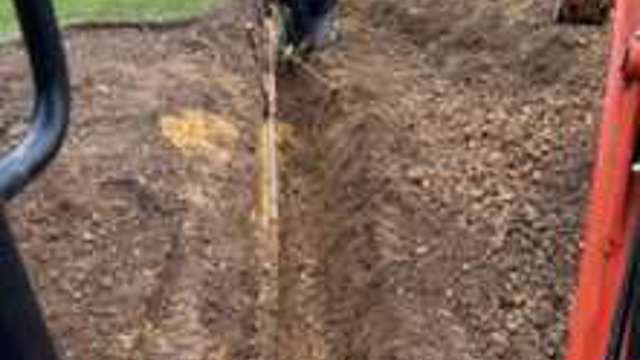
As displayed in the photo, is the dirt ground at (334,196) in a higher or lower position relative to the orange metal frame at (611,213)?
lower

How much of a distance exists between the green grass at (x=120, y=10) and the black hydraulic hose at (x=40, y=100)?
655 centimetres

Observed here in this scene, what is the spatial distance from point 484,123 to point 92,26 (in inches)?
110

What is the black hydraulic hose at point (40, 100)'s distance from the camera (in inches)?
59.7

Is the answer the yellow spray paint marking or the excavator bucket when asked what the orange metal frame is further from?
the excavator bucket

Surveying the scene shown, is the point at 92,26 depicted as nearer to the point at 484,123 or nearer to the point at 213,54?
the point at 213,54

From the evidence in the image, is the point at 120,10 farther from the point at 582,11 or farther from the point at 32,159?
the point at 32,159

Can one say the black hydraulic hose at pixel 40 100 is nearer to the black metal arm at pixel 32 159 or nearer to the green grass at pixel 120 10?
the black metal arm at pixel 32 159

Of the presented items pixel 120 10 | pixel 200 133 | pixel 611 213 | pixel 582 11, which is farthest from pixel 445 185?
pixel 611 213

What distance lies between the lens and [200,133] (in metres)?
6.77

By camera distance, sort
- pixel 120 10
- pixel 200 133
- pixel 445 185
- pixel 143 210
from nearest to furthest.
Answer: pixel 143 210, pixel 445 185, pixel 200 133, pixel 120 10

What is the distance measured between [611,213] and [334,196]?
3933 mm

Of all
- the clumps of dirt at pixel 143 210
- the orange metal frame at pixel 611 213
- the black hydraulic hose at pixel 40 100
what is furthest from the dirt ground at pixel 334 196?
the black hydraulic hose at pixel 40 100

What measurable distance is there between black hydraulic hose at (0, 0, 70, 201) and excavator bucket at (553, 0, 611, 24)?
6.58 metres

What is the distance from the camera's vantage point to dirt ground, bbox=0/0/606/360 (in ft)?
16.9
